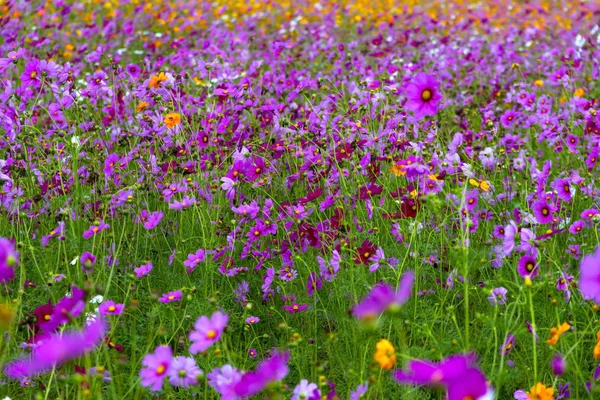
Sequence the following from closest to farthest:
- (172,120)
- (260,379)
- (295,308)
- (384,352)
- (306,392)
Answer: (260,379) → (384,352) → (306,392) → (295,308) → (172,120)

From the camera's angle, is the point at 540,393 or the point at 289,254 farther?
the point at 289,254

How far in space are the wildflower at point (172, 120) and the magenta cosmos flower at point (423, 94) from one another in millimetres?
757

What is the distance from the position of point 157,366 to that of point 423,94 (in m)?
1.06

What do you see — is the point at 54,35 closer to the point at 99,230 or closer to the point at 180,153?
the point at 180,153

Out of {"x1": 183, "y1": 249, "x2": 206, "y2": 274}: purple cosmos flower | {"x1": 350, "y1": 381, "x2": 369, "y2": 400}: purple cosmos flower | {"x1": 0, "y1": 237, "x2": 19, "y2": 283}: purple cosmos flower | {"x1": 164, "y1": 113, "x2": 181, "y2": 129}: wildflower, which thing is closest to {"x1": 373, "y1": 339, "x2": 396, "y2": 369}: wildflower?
{"x1": 350, "y1": 381, "x2": 369, "y2": 400}: purple cosmos flower

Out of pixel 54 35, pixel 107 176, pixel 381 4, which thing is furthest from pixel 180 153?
pixel 381 4

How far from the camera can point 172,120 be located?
2326 mm

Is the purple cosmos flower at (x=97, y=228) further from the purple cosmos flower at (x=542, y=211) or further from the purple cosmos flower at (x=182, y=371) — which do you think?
the purple cosmos flower at (x=542, y=211)

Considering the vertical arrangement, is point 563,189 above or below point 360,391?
below

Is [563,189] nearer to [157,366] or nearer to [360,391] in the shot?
[360,391]

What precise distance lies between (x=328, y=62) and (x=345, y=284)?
3191mm

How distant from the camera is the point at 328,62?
4.89 meters

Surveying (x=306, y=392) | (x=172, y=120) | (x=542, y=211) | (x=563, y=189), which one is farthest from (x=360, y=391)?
(x=172, y=120)

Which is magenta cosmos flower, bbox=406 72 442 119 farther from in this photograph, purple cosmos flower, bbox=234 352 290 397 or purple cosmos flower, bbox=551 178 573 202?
purple cosmos flower, bbox=234 352 290 397
